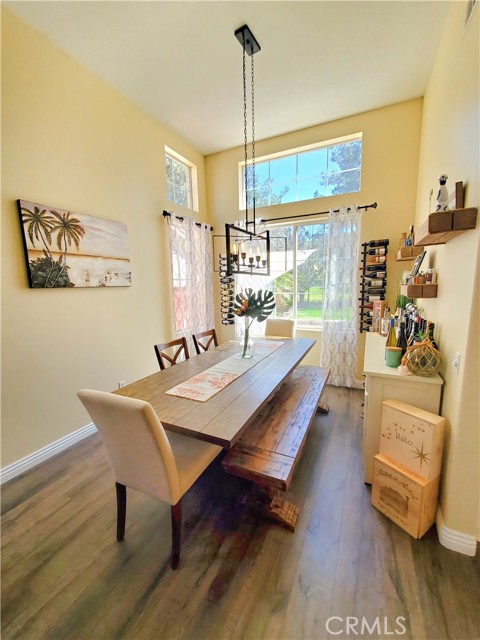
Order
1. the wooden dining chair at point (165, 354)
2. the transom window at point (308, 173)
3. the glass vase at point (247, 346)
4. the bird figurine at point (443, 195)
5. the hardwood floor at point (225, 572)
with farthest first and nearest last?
the transom window at point (308, 173), the glass vase at point (247, 346), the wooden dining chair at point (165, 354), the bird figurine at point (443, 195), the hardwood floor at point (225, 572)

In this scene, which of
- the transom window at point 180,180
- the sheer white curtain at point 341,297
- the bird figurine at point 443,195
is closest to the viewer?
the bird figurine at point 443,195

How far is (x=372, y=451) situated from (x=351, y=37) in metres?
3.36

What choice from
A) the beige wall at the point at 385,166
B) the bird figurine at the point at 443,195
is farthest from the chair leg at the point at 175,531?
the beige wall at the point at 385,166

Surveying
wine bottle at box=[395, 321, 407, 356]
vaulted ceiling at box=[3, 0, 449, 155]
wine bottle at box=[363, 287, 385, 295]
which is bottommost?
wine bottle at box=[395, 321, 407, 356]

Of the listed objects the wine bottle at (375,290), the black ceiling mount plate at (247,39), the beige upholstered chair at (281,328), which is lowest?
the beige upholstered chair at (281,328)

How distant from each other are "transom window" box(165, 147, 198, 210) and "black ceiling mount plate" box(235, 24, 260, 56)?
1.68 m

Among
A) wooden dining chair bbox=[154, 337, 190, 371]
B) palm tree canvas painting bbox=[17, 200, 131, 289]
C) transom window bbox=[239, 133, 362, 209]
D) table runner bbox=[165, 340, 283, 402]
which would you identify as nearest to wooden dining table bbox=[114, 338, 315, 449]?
table runner bbox=[165, 340, 283, 402]

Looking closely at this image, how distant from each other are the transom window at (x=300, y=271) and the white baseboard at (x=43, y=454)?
9.74 ft

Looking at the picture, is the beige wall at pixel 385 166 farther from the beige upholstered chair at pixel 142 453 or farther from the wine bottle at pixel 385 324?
the beige upholstered chair at pixel 142 453

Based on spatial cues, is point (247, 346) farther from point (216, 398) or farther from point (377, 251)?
point (377, 251)

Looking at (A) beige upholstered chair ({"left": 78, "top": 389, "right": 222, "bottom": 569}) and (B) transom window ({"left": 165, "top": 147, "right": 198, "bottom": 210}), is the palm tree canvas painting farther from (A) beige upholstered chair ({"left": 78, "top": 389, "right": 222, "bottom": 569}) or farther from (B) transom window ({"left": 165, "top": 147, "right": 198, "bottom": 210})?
(A) beige upholstered chair ({"left": 78, "top": 389, "right": 222, "bottom": 569})

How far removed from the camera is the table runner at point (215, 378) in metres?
1.71

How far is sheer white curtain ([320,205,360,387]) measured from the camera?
335 centimetres

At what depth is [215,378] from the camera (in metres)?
1.96
